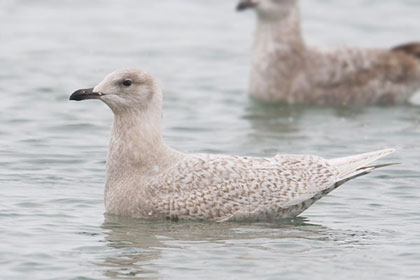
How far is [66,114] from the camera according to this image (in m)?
15.5

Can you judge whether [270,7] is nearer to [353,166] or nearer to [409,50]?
[409,50]

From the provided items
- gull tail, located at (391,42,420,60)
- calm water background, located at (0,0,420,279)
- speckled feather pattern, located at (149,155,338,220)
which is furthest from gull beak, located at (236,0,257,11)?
speckled feather pattern, located at (149,155,338,220)

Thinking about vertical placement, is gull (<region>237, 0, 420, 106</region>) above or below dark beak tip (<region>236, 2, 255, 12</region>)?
below

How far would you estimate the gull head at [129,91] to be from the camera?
1060 centimetres

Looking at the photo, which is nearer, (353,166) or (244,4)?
(353,166)

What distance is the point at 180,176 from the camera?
414 inches

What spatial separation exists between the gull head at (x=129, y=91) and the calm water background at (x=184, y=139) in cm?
101

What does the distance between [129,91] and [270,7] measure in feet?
20.5

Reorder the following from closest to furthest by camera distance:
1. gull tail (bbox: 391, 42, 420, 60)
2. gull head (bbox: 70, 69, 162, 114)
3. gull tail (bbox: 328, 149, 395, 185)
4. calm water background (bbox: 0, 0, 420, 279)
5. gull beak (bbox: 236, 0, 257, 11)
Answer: calm water background (bbox: 0, 0, 420, 279) → gull head (bbox: 70, 69, 162, 114) → gull tail (bbox: 328, 149, 395, 185) → gull beak (bbox: 236, 0, 257, 11) → gull tail (bbox: 391, 42, 420, 60)

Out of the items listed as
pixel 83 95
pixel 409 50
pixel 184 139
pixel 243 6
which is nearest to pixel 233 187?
pixel 83 95

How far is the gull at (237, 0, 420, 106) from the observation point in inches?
645

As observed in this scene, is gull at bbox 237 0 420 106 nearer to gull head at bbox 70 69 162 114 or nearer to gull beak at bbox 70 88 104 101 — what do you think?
gull head at bbox 70 69 162 114

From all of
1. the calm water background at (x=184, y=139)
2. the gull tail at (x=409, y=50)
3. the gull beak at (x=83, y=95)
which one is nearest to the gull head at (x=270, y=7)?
the calm water background at (x=184, y=139)

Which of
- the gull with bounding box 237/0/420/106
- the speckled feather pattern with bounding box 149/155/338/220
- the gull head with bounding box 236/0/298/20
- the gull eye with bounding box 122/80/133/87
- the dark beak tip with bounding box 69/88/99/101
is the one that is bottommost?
the speckled feather pattern with bounding box 149/155/338/220
